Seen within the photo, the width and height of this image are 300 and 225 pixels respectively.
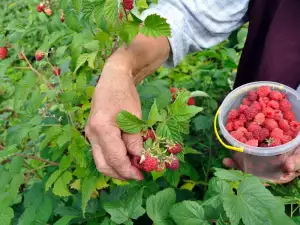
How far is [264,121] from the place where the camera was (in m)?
1.02

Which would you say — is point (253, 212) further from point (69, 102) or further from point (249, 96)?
point (69, 102)

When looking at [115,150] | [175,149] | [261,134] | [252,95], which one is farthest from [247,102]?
[115,150]

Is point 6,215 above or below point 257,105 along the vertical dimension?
below

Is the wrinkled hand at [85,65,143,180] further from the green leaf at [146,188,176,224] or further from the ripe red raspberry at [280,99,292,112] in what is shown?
the ripe red raspberry at [280,99,292,112]

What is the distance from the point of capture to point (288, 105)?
3.51ft

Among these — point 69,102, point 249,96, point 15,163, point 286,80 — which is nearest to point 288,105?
point 249,96

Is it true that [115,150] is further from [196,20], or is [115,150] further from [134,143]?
[196,20]

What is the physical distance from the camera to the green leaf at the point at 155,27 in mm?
893

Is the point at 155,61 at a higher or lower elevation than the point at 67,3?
lower

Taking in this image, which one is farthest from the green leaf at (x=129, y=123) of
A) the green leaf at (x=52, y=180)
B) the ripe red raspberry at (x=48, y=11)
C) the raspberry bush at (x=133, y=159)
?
the ripe red raspberry at (x=48, y=11)

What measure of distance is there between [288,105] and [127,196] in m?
0.50

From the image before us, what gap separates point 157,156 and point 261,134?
0.31 meters

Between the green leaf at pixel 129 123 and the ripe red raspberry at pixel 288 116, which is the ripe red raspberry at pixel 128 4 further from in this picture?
the ripe red raspberry at pixel 288 116

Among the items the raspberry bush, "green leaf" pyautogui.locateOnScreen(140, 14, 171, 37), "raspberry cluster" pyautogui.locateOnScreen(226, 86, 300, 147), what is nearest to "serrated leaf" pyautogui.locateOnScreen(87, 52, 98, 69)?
the raspberry bush
